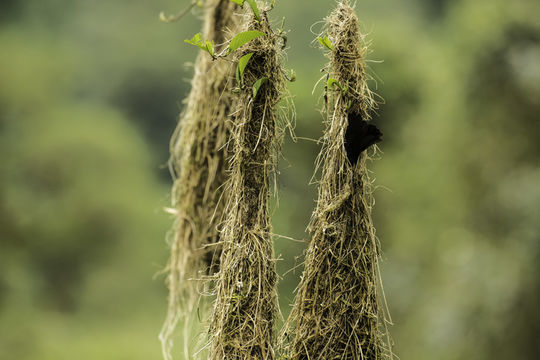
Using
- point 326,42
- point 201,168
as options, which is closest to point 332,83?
point 326,42

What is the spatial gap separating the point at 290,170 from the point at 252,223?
86.3 inches

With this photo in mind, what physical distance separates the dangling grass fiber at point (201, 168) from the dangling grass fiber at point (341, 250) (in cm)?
58

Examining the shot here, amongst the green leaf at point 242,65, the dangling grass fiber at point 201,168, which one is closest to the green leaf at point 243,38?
the green leaf at point 242,65

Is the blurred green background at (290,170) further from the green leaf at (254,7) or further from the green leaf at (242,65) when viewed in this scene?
the green leaf at (254,7)

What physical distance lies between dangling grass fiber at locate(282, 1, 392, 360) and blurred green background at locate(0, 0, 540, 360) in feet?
0.58

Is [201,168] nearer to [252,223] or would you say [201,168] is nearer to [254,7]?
[252,223]

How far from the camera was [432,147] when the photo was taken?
195 inches

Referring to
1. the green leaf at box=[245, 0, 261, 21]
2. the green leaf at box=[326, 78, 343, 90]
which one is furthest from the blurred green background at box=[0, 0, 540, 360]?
the green leaf at box=[245, 0, 261, 21]

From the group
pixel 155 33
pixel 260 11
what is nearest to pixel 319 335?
pixel 260 11

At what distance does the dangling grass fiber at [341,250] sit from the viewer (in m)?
1.36

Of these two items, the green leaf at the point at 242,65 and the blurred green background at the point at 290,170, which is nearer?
the green leaf at the point at 242,65

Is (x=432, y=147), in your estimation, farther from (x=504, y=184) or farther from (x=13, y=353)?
(x=13, y=353)

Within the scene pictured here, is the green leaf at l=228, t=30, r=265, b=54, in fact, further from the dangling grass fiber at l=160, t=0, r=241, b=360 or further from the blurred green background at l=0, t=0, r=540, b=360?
the dangling grass fiber at l=160, t=0, r=241, b=360

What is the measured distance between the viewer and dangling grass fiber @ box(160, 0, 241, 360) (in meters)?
1.93
